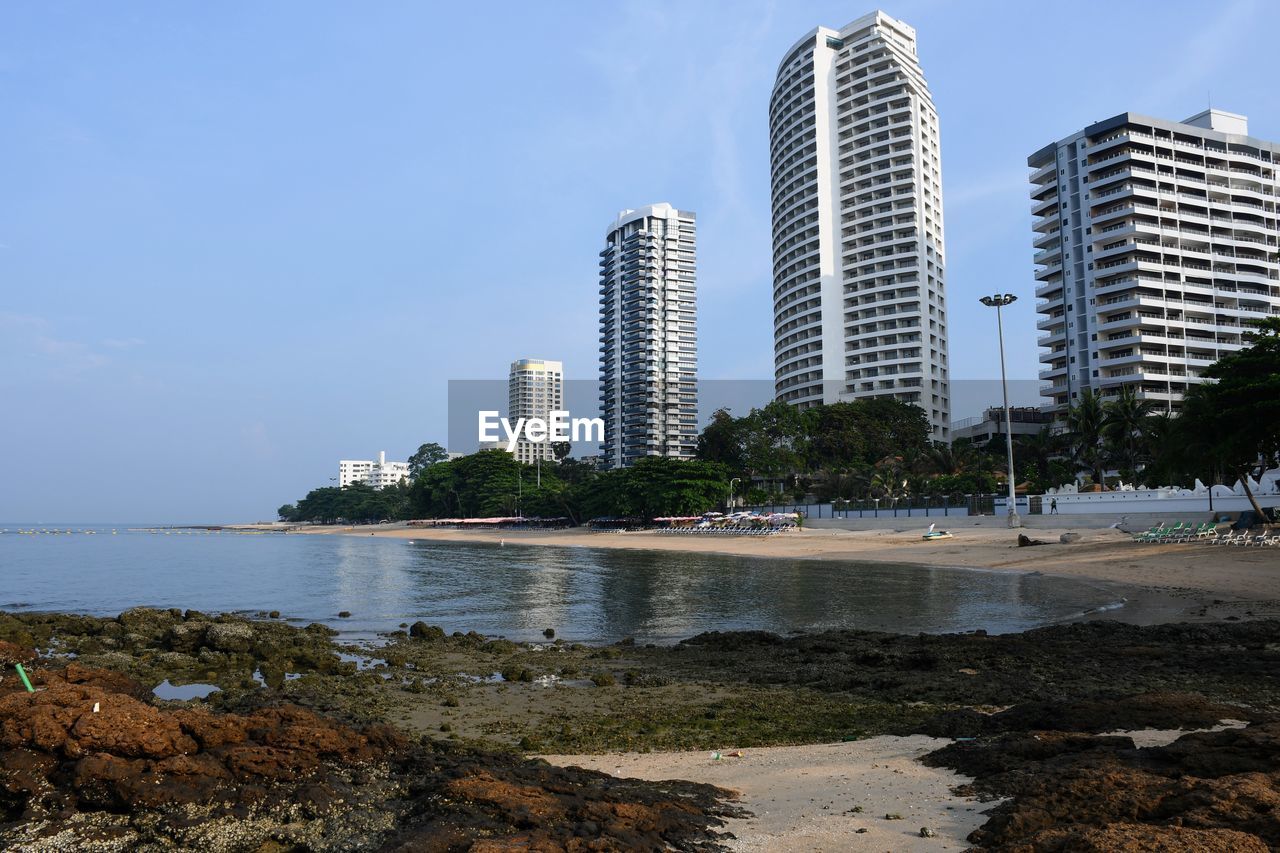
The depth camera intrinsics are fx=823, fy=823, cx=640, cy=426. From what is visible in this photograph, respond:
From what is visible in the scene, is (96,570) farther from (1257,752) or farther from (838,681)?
(1257,752)

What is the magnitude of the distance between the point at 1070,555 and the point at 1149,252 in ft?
278

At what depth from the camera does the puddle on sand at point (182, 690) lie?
12.0 metres

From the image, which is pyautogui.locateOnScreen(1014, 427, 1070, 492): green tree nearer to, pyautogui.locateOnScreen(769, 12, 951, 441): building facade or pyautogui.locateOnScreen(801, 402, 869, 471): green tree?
pyautogui.locateOnScreen(801, 402, 869, 471): green tree

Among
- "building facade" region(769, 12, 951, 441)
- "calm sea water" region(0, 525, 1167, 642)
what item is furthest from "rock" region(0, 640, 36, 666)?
"building facade" region(769, 12, 951, 441)

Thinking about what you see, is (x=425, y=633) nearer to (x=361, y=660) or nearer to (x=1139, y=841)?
(x=361, y=660)

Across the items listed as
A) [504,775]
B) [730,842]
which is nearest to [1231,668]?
[730,842]

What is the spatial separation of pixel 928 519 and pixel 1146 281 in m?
59.0

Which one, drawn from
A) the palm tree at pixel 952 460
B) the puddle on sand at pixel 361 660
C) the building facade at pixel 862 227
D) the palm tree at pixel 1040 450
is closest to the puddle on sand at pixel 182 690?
the puddle on sand at pixel 361 660

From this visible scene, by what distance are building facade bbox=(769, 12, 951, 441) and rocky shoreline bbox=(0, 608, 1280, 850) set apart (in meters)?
112

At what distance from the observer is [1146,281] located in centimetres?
9956

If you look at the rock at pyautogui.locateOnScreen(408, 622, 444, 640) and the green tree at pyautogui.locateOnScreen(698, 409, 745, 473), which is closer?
the rock at pyautogui.locateOnScreen(408, 622, 444, 640)

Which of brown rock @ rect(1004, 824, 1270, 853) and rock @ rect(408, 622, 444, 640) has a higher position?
brown rock @ rect(1004, 824, 1270, 853)

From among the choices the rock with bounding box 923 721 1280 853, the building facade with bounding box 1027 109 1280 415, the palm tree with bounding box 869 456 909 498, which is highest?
the building facade with bounding box 1027 109 1280 415

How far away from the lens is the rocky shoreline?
5156 mm
